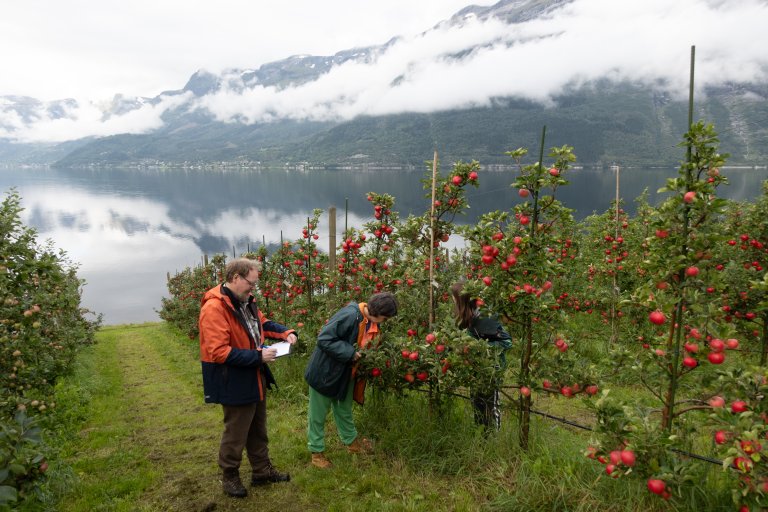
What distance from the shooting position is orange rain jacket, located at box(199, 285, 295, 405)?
353 cm

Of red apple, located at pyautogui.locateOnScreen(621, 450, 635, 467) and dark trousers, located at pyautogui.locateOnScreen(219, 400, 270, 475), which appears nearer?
red apple, located at pyautogui.locateOnScreen(621, 450, 635, 467)

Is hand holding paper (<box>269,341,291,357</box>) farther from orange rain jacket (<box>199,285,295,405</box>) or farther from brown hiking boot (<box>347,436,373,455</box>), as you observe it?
brown hiking boot (<box>347,436,373,455</box>)

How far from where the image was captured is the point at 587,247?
13.4 metres

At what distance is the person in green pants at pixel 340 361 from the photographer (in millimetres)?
4109

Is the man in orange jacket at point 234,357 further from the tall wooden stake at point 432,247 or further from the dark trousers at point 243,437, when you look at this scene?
the tall wooden stake at point 432,247

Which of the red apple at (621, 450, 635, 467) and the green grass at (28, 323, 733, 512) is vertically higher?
the red apple at (621, 450, 635, 467)

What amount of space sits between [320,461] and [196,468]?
144 centimetres

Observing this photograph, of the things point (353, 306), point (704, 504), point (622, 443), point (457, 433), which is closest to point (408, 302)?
point (353, 306)

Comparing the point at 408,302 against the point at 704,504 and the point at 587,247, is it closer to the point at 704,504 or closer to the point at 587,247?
the point at 704,504

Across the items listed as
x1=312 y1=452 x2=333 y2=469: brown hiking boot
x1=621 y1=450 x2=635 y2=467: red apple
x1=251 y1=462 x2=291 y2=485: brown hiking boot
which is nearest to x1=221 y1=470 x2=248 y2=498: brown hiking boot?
x1=251 y1=462 x2=291 y2=485: brown hiking boot

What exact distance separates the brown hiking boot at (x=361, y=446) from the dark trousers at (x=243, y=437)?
0.93 metres

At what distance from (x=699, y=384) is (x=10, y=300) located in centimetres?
563

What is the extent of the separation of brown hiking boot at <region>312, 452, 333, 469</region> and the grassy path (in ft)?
0.26

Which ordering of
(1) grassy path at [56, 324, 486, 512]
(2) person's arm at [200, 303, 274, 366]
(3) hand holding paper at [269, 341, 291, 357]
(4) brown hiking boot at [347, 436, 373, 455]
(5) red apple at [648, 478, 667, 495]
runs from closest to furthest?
(5) red apple at [648, 478, 667, 495]
(2) person's arm at [200, 303, 274, 366]
(3) hand holding paper at [269, 341, 291, 357]
(1) grassy path at [56, 324, 486, 512]
(4) brown hiking boot at [347, 436, 373, 455]
